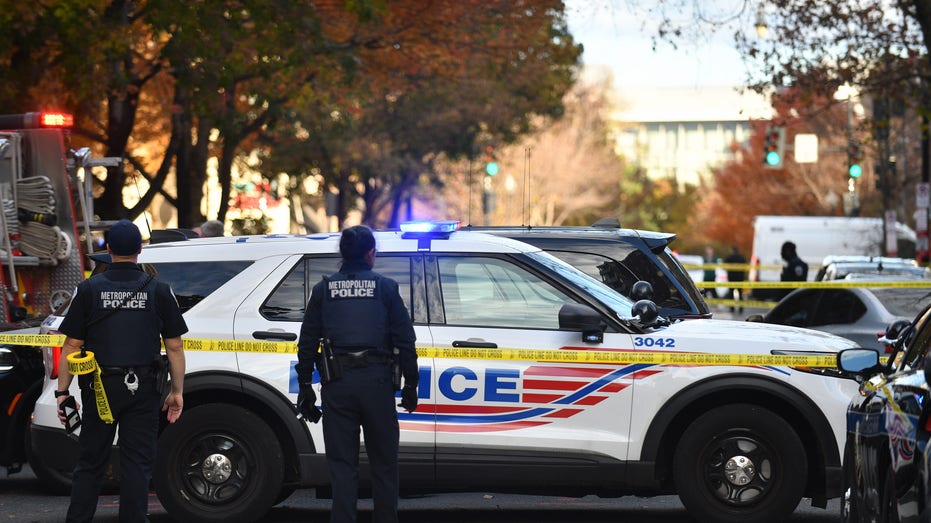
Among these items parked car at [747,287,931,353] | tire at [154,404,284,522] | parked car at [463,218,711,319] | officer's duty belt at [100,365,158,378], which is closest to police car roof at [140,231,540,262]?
tire at [154,404,284,522]

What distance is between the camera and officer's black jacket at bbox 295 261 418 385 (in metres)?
7.41

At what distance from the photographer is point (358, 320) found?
7.42 metres

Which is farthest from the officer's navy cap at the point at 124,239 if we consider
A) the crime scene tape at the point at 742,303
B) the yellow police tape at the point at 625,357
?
the crime scene tape at the point at 742,303

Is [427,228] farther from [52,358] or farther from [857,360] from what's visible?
[857,360]

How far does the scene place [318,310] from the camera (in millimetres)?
7496

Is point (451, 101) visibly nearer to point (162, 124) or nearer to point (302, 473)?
point (162, 124)

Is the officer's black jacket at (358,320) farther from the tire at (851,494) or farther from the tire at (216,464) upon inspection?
the tire at (851,494)

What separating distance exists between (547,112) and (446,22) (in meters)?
22.1

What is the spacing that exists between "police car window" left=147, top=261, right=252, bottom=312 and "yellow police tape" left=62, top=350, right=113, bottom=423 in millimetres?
1265

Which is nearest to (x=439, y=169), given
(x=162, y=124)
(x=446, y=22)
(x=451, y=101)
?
(x=451, y=101)

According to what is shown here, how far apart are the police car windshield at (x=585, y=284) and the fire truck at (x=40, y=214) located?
17.4 feet

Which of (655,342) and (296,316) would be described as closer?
(655,342)

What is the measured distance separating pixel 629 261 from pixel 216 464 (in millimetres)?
4294

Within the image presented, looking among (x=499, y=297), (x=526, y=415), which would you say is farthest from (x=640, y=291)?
(x=526, y=415)
